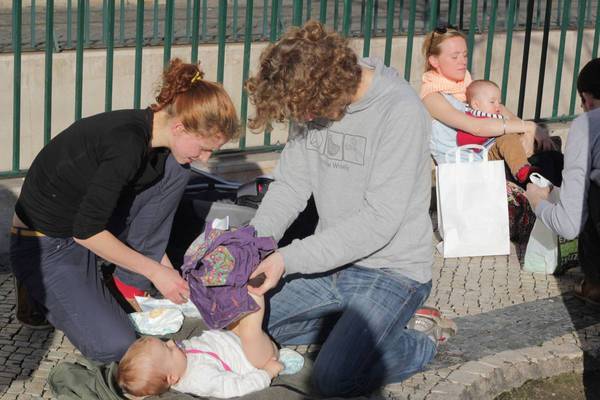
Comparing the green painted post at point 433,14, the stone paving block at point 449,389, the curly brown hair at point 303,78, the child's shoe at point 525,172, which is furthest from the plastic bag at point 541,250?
the curly brown hair at point 303,78

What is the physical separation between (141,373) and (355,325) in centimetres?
86

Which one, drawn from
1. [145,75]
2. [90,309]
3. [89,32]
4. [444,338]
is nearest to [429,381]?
[444,338]

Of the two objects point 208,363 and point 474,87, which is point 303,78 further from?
point 474,87

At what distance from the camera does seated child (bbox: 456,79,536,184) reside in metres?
6.27

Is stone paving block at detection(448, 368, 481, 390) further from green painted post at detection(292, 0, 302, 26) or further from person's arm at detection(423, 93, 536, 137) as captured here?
green painted post at detection(292, 0, 302, 26)

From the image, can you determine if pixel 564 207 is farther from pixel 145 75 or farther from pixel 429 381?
pixel 145 75

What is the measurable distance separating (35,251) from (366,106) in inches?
59.0

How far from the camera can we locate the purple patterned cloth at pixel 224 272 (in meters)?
4.07

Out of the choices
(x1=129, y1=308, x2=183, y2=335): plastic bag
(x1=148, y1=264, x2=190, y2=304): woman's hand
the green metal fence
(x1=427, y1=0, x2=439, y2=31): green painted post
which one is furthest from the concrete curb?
(x1=427, y1=0, x2=439, y2=31): green painted post

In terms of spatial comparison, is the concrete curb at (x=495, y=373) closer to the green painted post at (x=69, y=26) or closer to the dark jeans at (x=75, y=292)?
the dark jeans at (x=75, y=292)

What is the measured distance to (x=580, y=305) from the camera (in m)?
5.36

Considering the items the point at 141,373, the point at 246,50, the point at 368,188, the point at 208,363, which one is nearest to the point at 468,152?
the point at 246,50

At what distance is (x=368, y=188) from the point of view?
4258mm

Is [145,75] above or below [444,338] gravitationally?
above
